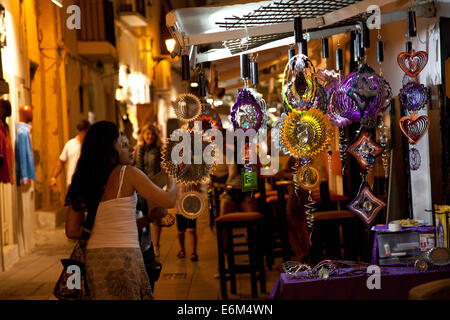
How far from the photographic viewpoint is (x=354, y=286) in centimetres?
373

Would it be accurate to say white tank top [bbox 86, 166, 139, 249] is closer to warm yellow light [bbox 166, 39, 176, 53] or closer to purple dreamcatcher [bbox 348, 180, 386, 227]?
warm yellow light [bbox 166, 39, 176, 53]

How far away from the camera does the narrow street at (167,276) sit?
6305 millimetres

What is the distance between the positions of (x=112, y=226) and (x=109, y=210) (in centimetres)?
9

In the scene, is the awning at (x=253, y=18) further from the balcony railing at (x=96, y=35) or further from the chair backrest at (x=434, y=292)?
the balcony railing at (x=96, y=35)

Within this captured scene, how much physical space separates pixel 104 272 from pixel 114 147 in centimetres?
71

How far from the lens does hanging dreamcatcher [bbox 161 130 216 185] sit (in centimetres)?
346

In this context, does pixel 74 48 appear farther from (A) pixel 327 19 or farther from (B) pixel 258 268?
(A) pixel 327 19

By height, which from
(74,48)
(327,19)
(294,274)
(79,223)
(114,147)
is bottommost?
(294,274)

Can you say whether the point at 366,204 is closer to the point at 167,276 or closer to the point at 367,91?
the point at 367,91

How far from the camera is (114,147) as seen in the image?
350 cm

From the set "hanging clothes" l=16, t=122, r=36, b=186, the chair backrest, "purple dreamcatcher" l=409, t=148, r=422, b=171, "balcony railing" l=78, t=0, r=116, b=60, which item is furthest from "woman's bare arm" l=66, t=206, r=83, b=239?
"balcony railing" l=78, t=0, r=116, b=60

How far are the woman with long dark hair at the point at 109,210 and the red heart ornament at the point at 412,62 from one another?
1741 millimetres

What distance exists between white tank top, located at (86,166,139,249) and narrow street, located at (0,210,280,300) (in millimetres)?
1782

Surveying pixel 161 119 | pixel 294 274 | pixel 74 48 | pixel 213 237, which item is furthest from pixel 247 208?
pixel 161 119
